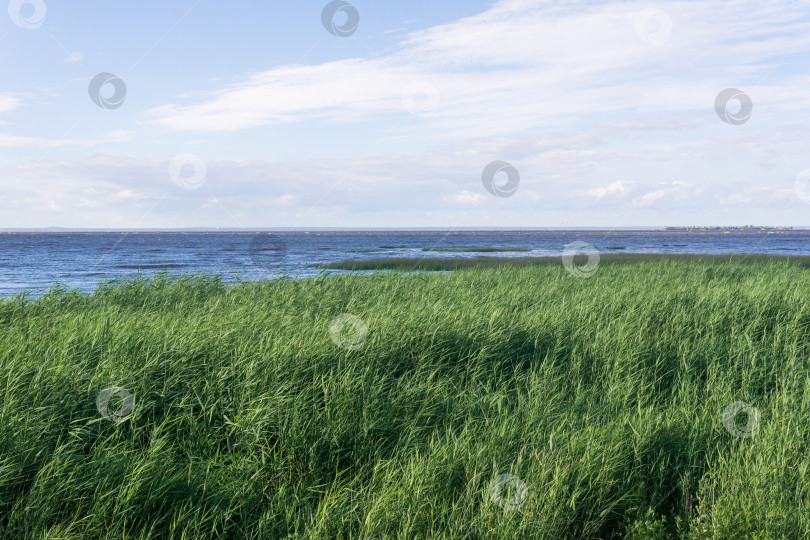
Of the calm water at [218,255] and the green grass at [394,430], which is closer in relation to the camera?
the green grass at [394,430]

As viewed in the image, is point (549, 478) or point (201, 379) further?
point (201, 379)

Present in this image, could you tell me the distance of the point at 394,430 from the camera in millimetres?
5535

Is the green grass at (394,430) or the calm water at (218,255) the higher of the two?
the green grass at (394,430)

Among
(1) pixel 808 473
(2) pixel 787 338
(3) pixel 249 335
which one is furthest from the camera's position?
(2) pixel 787 338

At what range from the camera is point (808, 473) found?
4.78 meters

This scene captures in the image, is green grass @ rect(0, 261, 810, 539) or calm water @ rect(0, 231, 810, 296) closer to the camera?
green grass @ rect(0, 261, 810, 539)

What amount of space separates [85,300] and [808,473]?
41.4 ft

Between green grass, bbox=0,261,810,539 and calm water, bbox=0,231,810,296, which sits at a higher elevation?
green grass, bbox=0,261,810,539

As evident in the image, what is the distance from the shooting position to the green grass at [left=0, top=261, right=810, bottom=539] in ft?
13.6

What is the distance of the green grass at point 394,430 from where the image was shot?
13.6ft

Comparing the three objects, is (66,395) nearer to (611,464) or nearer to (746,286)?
(611,464)

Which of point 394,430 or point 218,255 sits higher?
point 394,430

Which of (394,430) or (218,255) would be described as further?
(218,255)

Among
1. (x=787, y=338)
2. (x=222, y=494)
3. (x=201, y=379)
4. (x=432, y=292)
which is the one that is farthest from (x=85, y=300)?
(x=787, y=338)
